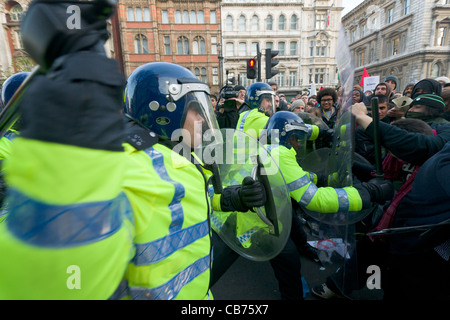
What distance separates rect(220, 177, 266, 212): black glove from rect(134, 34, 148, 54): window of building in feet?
99.8

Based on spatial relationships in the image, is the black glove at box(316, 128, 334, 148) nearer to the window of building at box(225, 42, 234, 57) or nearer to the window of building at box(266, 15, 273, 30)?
the window of building at box(225, 42, 234, 57)

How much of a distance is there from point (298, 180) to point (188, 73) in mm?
1156

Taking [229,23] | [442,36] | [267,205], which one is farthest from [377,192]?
[229,23]

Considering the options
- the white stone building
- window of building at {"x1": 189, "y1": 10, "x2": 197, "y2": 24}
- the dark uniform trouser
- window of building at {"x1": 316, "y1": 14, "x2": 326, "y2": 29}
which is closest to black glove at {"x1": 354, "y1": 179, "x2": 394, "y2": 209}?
the dark uniform trouser

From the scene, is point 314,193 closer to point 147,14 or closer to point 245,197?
point 245,197

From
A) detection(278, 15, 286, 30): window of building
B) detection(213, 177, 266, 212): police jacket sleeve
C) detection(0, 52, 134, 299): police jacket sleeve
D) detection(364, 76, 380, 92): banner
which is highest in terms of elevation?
A: detection(278, 15, 286, 30): window of building

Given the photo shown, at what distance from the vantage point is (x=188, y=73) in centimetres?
129

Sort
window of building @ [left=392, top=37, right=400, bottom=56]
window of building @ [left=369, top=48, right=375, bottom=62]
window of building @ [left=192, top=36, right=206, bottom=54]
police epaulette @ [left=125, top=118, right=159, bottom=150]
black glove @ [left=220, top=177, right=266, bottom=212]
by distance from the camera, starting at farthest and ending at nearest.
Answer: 1. window of building @ [left=369, top=48, right=375, bottom=62]
2. window of building @ [left=192, top=36, right=206, bottom=54]
3. window of building @ [left=392, top=37, right=400, bottom=56]
4. black glove @ [left=220, top=177, right=266, bottom=212]
5. police epaulette @ [left=125, top=118, right=159, bottom=150]

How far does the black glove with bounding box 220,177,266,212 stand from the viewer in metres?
1.34

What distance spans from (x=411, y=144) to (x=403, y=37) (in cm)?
3282

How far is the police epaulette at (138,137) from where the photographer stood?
0.86 meters

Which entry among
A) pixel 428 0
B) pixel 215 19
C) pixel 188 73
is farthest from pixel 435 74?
pixel 188 73

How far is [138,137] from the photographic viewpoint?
895 mm
